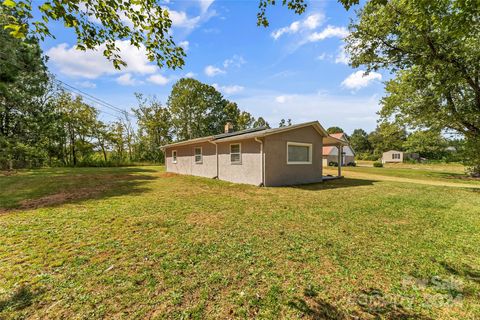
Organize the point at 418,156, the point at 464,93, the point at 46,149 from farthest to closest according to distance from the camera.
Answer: the point at 418,156, the point at 46,149, the point at 464,93

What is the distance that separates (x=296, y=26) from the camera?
6.92 meters

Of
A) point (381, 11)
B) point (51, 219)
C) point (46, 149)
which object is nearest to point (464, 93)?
point (381, 11)

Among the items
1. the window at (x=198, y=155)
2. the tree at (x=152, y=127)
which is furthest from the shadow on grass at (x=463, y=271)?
the tree at (x=152, y=127)

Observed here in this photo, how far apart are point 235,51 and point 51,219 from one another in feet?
32.5

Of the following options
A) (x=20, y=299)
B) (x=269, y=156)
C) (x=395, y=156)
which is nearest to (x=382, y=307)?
(x=20, y=299)

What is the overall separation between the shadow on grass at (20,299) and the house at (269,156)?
314 inches

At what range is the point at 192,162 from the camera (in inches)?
585

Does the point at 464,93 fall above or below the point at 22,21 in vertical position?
above

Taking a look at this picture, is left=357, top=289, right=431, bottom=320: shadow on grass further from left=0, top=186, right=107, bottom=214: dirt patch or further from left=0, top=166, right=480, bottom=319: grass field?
left=0, top=186, right=107, bottom=214: dirt patch

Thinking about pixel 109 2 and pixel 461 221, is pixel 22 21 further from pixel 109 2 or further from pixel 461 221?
pixel 461 221

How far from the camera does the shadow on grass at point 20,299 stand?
202cm

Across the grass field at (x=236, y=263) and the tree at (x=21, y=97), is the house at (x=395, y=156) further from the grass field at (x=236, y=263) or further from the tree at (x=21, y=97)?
the tree at (x=21, y=97)

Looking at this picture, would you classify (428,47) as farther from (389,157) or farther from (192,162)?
(389,157)

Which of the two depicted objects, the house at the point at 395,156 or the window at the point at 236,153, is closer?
the window at the point at 236,153
